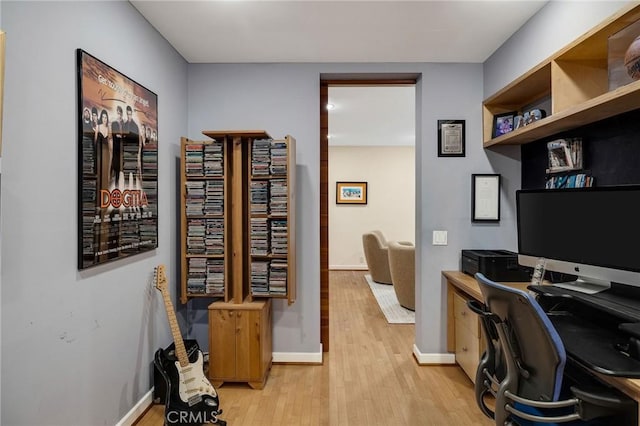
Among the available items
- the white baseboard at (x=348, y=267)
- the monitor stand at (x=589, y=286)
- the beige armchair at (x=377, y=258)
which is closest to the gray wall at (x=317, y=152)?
the monitor stand at (x=589, y=286)

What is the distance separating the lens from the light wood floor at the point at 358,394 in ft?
7.54

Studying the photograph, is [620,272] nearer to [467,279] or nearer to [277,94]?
[467,279]

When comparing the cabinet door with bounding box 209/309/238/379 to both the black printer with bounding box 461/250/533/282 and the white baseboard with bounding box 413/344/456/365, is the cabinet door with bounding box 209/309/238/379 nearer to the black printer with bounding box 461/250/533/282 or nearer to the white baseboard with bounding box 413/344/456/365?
the white baseboard with bounding box 413/344/456/365

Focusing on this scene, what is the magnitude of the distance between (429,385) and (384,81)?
2.50 meters

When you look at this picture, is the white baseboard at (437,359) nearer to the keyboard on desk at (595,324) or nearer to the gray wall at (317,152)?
the gray wall at (317,152)

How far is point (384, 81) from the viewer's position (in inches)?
125

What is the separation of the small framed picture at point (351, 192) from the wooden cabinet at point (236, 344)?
5223 millimetres

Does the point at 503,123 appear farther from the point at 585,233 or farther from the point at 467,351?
the point at 467,351

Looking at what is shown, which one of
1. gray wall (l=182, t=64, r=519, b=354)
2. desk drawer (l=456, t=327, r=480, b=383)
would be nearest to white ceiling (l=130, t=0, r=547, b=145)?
gray wall (l=182, t=64, r=519, b=354)

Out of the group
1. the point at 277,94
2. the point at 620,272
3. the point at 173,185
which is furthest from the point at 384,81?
the point at 620,272

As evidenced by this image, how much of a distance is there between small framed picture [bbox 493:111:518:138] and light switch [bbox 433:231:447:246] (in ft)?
2.86

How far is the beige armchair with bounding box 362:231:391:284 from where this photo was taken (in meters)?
6.10

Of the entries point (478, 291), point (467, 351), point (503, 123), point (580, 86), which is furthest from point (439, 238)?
point (580, 86)

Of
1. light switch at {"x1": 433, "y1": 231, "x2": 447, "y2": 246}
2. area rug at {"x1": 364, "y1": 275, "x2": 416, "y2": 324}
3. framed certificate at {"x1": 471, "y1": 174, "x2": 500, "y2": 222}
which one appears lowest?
area rug at {"x1": 364, "y1": 275, "x2": 416, "y2": 324}
